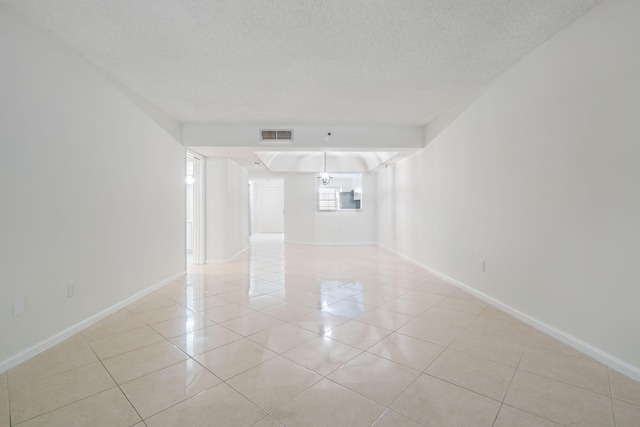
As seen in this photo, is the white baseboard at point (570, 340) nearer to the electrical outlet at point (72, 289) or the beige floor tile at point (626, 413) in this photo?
the beige floor tile at point (626, 413)

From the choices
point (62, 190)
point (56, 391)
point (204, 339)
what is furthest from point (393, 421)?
point (62, 190)

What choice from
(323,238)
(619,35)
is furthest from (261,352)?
(323,238)

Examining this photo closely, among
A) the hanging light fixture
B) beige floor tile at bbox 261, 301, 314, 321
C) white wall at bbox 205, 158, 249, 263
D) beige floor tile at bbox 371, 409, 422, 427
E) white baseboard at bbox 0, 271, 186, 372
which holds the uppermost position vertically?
the hanging light fixture

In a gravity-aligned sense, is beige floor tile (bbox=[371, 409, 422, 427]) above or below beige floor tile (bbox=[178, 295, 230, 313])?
above

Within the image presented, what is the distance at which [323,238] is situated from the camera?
8.70m

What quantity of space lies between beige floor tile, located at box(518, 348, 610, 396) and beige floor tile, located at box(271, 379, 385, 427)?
120cm

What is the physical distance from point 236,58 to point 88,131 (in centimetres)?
154

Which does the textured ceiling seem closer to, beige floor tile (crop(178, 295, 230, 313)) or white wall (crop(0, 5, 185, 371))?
white wall (crop(0, 5, 185, 371))

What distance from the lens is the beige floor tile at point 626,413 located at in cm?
142

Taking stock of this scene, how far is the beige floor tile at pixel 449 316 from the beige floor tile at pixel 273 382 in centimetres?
152

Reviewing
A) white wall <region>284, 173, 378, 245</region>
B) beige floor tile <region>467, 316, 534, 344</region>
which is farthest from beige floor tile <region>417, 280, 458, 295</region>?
white wall <region>284, 173, 378, 245</region>

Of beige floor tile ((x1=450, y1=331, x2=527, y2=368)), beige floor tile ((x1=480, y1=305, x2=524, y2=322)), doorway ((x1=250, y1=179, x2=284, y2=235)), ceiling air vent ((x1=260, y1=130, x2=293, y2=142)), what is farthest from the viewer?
doorway ((x1=250, y1=179, x2=284, y2=235))

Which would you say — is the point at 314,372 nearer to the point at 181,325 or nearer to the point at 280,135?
the point at 181,325

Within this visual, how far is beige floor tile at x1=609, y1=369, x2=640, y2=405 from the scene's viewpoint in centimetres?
161
